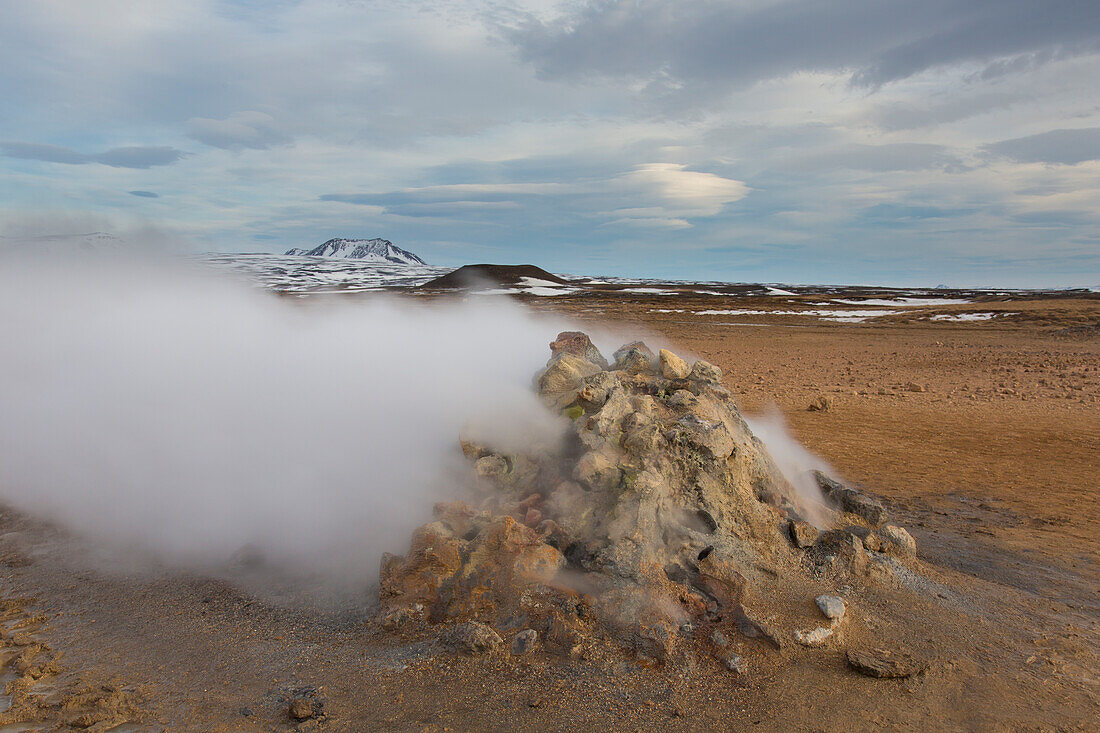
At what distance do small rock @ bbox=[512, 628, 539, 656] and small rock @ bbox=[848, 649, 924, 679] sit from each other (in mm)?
1875

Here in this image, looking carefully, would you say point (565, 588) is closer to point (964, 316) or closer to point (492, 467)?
point (492, 467)

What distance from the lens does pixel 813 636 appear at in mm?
3879

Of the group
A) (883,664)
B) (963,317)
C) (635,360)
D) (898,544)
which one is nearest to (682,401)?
(635,360)

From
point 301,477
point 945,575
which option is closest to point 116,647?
point 301,477

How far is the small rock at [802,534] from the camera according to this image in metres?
4.83

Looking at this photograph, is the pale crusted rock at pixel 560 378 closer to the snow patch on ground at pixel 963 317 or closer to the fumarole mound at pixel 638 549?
the fumarole mound at pixel 638 549

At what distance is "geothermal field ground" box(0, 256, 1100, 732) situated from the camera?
132 inches

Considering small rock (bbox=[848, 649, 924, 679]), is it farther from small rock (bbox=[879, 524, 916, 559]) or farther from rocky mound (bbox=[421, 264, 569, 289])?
rocky mound (bbox=[421, 264, 569, 289])

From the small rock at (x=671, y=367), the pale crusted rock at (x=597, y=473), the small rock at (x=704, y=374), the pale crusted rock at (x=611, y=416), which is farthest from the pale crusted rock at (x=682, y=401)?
the pale crusted rock at (x=597, y=473)

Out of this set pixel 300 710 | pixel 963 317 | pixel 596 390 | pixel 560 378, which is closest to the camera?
pixel 300 710

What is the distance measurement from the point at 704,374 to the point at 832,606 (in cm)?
289

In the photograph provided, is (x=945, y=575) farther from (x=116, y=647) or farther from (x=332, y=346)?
(x=332, y=346)

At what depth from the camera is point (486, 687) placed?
3453 mm

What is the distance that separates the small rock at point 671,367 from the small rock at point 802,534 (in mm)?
2069
